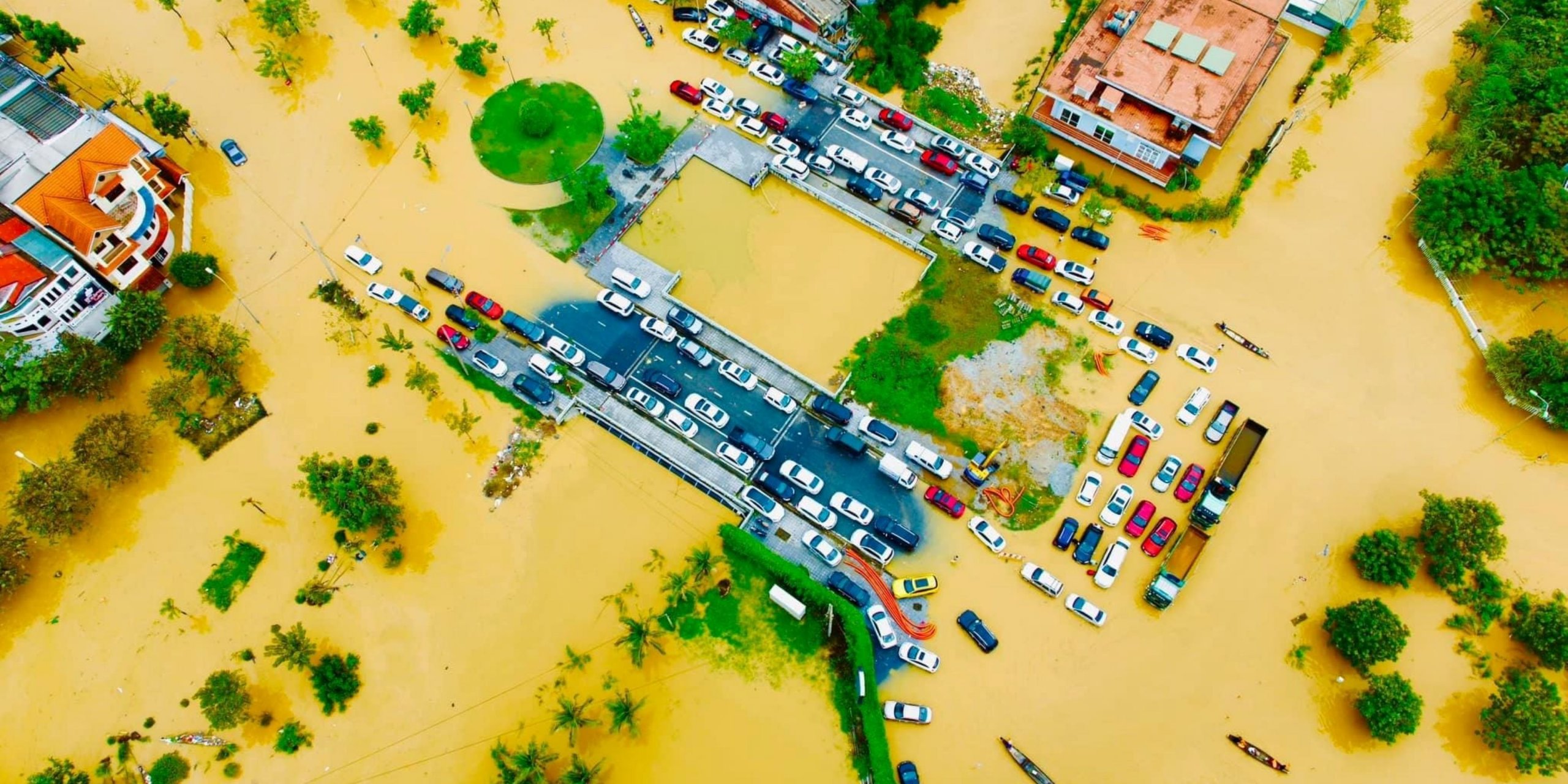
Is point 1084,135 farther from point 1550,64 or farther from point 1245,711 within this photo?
point 1245,711

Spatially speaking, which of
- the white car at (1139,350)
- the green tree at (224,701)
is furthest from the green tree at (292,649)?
the white car at (1139,350)

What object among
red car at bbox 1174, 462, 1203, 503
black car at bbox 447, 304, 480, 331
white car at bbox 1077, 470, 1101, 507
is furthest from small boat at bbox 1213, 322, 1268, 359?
black car at bbox 447, 304, 480, 331

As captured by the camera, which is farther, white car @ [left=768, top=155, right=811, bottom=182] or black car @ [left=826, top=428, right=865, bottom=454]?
white car @ [left=768, top=155, right=811, bottom=182]

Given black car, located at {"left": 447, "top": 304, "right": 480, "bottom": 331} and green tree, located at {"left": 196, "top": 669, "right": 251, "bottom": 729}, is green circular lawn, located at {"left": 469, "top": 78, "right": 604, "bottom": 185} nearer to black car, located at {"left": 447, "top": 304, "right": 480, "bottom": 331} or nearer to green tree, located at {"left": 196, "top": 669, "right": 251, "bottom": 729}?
black car, located at {"left": 447, "top": 304, "right": 480, "bottom": 331}

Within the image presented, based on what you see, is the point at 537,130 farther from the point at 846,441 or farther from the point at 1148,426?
the point at 1148,426

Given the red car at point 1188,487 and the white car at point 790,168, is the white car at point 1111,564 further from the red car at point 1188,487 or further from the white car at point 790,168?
the white car at point 790,168

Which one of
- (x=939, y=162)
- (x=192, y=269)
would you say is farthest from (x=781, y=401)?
(x=192, y=269)
